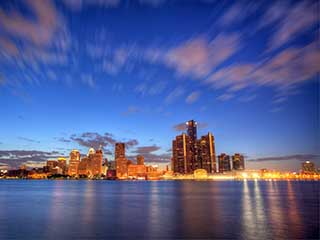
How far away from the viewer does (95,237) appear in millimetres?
29031

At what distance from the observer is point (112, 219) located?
132 feet

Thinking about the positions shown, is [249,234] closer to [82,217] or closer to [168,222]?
[168,222]

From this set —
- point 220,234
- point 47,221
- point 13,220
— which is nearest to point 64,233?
point 47,221

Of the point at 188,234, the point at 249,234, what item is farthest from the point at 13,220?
the point at 249,234

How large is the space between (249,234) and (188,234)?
6997mm

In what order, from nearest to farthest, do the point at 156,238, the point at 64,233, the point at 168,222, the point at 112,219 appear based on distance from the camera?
A: 1. the point at 156,238
2. the point at 64,233
3. the point at 168,222
4. the point at 112,219

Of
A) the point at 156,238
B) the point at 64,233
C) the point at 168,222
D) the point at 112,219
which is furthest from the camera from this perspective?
the point at 112,219

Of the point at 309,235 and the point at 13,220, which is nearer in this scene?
the point at 309,235

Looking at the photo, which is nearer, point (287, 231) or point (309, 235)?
point (309, 235)

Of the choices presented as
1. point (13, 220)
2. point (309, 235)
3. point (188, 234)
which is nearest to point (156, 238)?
point (188, 234)

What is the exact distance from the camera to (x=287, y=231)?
103 feet

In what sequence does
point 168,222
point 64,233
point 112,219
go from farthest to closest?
1. point 112,219
2. point 168,222
3. point 64,233

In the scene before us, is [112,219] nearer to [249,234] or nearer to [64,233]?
[64,233]

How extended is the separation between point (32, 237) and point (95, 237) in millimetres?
7133
